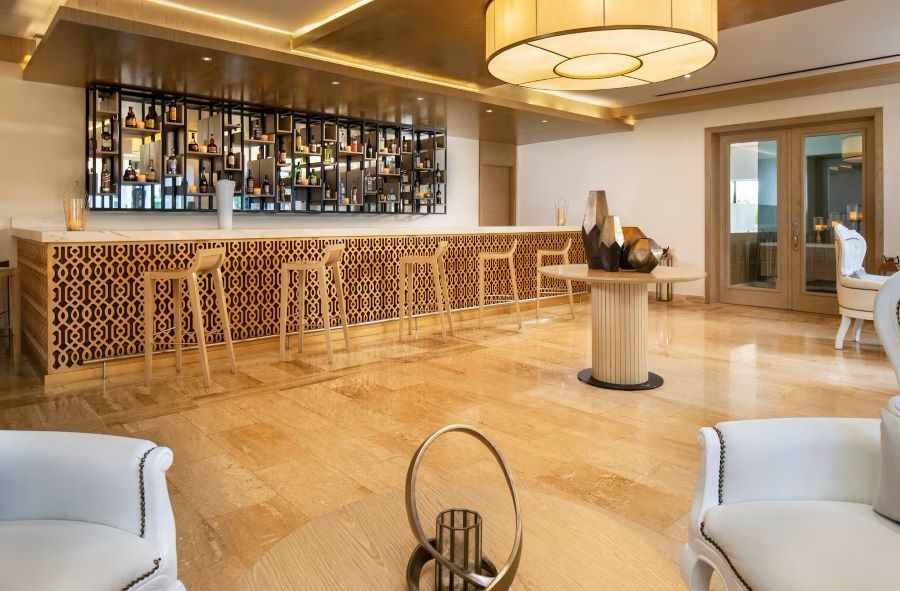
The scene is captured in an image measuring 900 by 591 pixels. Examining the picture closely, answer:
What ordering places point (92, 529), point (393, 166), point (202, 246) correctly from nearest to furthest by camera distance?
point (92, 529) < point (202, 246) < point (393, 166)

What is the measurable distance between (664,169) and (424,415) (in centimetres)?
737

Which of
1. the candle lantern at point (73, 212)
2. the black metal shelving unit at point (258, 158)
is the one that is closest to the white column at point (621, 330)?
the candle lantern at point (73, 212)

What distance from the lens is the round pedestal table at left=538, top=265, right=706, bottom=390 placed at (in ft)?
13.8

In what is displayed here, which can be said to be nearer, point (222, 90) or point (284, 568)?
point (284, 568)

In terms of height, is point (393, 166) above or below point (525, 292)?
above

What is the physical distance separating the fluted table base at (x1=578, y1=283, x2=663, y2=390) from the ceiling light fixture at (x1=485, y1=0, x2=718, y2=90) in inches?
63.4

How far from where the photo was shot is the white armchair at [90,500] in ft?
4.13

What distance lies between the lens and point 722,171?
353 inches

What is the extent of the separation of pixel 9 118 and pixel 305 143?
3.20 m

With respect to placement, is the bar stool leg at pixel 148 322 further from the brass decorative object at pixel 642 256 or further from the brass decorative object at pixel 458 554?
the brass decorative object at pixel 458 554

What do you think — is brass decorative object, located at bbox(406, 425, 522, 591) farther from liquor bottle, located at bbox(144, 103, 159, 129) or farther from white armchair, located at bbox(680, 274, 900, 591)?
liquor bottle, located at bbox(144, 103, 159, 129)

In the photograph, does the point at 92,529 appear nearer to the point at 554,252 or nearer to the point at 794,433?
the point at 794,433

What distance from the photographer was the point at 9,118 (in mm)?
6254

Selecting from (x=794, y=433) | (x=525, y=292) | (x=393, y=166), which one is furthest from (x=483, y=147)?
(x=794, y=433)
